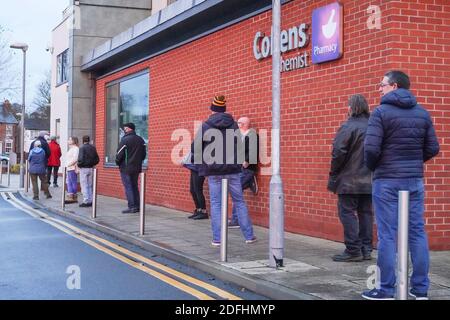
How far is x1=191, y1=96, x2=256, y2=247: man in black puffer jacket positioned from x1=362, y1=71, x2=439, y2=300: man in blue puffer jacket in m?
2.93

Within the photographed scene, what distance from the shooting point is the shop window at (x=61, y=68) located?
2484cm

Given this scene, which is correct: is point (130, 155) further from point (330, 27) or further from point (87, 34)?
point (87, 34)

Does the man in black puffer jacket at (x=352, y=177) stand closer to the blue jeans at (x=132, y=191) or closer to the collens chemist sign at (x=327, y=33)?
the collens chemist sign at (x=327, y=33)

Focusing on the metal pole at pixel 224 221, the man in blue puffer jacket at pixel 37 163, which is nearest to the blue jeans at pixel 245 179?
the metal pole at pixel 224 221

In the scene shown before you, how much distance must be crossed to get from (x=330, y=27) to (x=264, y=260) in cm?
349

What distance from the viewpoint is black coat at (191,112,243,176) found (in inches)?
293

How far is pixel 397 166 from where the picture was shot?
473 cm

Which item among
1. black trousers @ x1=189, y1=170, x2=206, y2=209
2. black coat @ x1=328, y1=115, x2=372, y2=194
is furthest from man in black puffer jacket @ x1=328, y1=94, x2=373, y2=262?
black trousers @ x1=189, y1=170, x2=206, y2=209

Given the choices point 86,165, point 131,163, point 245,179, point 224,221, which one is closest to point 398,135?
point 224,221

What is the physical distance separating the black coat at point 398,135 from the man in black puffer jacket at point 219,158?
2968 millimetres

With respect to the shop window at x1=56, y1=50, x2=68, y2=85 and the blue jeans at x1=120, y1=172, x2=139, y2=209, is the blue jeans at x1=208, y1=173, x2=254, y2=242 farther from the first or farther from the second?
the shop window at x1=56, y1=50, x2=68, y2=85
